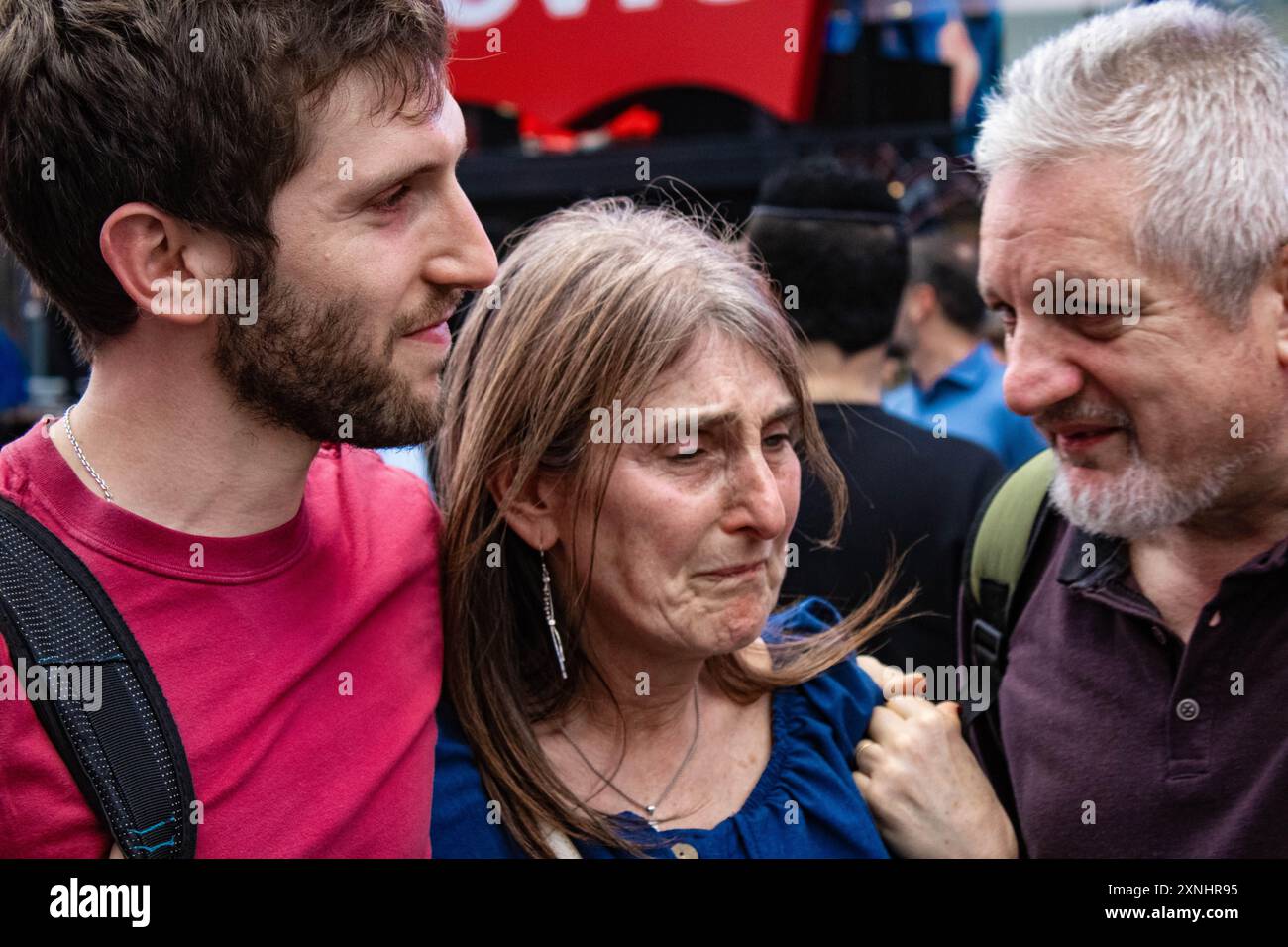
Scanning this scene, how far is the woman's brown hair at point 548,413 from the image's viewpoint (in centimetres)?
206

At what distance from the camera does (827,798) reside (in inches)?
84.4

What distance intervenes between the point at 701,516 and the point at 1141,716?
0.79 m

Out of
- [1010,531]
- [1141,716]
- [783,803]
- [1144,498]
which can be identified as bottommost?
[783,803]

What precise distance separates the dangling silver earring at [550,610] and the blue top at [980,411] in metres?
2.67

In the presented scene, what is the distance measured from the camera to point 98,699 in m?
1.63

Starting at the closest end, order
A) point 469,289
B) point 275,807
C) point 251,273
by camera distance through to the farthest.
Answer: point 275,807 < point 251,273 < point 469,289

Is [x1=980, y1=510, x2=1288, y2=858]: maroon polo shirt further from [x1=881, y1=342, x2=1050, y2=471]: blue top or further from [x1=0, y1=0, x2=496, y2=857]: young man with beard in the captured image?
[x1=881, y1=342, x2=1050, y2=471]: blue top

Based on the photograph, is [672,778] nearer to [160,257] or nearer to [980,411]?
[160,257]

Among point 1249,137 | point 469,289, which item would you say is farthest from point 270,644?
point 1249,137

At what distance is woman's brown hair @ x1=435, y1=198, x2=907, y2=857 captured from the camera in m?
2.06

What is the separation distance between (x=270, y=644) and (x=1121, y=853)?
134cm

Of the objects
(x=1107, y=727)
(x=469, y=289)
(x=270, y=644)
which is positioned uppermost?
(x=469, y=289)

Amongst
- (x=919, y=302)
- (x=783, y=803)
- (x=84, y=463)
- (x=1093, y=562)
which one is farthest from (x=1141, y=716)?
(x=919, y=302)
